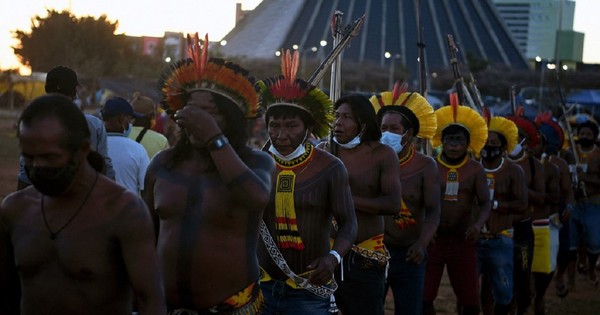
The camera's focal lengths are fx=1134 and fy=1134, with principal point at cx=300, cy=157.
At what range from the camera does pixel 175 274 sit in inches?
195

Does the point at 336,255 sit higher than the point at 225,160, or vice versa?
the point at 225,160

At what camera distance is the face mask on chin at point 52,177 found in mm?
3801

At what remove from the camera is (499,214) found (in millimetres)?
10375

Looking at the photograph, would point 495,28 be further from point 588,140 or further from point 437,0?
point 588,140

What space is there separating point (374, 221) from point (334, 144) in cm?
66

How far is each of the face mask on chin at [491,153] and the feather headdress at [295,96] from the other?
4.39 meters

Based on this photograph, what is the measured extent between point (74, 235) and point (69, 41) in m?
61.9

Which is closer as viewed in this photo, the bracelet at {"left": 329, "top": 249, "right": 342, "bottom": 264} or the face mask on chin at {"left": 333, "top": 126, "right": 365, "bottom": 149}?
the bracelet at {"left": 329, "top": 249, "right": 342, "bottom": 264}

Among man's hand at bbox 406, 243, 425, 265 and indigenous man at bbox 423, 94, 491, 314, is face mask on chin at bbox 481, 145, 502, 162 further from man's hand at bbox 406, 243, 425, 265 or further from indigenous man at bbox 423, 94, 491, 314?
man's hand at bbox 406, 243, 425, 265

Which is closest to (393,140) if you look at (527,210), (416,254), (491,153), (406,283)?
(416,254)

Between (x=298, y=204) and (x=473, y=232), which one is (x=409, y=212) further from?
(x=298, y=204)

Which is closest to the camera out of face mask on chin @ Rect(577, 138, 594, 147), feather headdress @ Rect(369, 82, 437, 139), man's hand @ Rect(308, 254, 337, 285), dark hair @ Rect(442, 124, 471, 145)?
man's hand @ Rect(308, 254, 337, 285)

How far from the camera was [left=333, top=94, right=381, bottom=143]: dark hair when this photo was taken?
7.52 m

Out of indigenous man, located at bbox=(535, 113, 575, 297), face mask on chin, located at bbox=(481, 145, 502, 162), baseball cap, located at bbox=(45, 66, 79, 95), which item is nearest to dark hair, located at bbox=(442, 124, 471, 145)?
face mask on chin, located at bbox=(481, 145, 502, 162)
